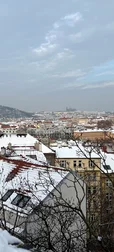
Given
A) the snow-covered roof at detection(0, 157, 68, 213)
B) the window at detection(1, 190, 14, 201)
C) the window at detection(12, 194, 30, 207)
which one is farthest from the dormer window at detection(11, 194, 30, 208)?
the window at detection(1, 190, 14, 201)

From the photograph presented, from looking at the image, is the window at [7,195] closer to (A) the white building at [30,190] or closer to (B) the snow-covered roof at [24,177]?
(A) the white building at [30,190]

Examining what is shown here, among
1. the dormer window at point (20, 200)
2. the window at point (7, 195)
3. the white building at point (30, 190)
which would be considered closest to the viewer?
the white building at point (30, 190)

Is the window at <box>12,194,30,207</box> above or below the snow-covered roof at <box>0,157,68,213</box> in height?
below

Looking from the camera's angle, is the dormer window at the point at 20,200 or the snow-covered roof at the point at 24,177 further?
the snow-covered roof at the point at 24,177

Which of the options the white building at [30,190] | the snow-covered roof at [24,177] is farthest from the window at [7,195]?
the snow-covered roof at [24,177]

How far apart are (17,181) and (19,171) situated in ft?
2.82

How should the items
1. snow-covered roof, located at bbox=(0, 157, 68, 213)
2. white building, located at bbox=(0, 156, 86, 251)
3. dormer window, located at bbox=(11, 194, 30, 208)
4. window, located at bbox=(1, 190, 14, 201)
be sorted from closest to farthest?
1. white building, located at bbox=(0, 156, 86, 251)
2. dormer window, located at bbox=(11, 194, 30, 208)
3. snow-covered roof, located at bbox=(0, 157, 68, 213)
4. window, located at bbox=(1, 190, 14, 201)

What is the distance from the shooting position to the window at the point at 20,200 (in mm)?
12188

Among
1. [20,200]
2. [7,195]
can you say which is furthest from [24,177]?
[20,200]

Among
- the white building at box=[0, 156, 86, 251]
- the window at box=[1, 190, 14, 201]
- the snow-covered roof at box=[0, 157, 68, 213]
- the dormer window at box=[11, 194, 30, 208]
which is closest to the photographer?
the white building at box=[0, 156, 86, 251]

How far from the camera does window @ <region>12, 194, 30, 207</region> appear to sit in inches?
480

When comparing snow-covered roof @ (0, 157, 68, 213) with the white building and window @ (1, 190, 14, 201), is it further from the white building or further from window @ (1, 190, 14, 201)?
window @ (1, 190, 14, 201)

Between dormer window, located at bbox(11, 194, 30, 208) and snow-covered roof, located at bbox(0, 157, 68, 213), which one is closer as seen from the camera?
dormer window, located at bbox(11, 194, 30, 208)

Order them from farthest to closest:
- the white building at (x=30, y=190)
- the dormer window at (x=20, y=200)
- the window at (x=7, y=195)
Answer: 1. the window at (x=7, y=195)
2. the dormer window at (x=20, y=200)
3. the white building at (x=30, y=190)
